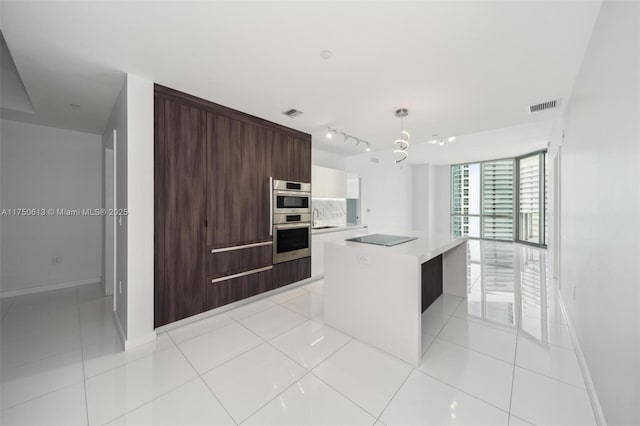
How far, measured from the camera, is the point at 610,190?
135 centimetres

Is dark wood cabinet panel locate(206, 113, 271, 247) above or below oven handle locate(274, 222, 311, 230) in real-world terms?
above

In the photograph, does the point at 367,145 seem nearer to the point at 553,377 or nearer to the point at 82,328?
the point at 553,377

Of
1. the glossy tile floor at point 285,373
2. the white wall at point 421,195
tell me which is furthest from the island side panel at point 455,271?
the white wall at point 421,195

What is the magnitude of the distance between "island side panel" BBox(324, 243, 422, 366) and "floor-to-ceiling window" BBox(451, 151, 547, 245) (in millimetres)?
6846

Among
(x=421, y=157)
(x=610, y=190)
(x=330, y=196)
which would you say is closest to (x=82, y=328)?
(x=330, y=196)

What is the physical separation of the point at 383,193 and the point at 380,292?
608 cm

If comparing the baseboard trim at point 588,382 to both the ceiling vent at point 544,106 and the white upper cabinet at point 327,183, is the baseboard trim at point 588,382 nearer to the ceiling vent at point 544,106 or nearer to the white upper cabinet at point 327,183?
the ceiling vent at point 544,106

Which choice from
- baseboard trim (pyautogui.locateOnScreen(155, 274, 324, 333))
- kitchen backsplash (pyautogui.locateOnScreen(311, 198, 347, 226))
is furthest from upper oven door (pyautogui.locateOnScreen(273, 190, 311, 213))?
baseboard trim (pyautogui.locateOnScreen(155, 274, 324, 333))

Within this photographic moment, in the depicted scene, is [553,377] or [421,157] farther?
[421,157]

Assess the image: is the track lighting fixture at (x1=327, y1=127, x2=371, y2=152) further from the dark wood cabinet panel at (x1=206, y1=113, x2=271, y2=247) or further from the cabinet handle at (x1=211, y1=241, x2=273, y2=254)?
the cabinet handle at (x1=211, y1=241, x2=273, y2=254)

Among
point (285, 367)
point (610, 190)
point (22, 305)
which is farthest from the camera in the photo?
point (22, 305)

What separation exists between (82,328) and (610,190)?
4520 millimetres

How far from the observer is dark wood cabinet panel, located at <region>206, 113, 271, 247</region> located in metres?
2.81

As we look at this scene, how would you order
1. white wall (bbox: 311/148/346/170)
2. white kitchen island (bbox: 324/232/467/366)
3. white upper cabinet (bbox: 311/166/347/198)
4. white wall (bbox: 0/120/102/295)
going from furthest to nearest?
white wall (bbox: 311/148/346/170) → white upper cabinet (bbox: 311/166/347/198) → white wall (bbox: 0/120/102/295) → white kitchen island (bbox: 324/232/467/366)
